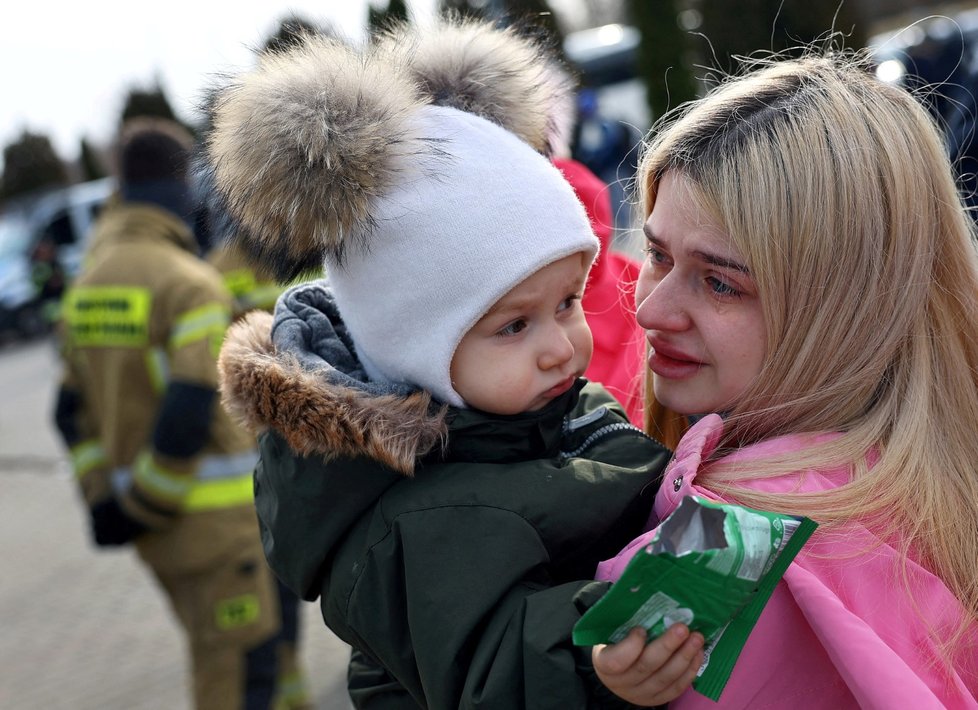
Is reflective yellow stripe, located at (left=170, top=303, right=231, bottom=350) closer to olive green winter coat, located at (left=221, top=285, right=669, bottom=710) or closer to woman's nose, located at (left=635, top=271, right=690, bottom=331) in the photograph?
olive green winter coat, located at (left=221, top=285, right=669, bottom=710)

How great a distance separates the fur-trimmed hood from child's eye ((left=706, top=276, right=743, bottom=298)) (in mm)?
521

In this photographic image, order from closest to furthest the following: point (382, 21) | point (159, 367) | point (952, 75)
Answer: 1. point (382, 21)
2. point (159, 367)
3. point (952, 75)

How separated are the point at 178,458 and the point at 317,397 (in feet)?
7.58

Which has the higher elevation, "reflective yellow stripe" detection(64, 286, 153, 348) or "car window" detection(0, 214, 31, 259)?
"reflective yellow stripe" detection(64, 286, 153, 348)

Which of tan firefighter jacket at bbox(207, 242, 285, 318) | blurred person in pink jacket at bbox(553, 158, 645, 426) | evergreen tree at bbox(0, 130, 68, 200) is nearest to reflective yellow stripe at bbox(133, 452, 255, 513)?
tan firefighter jacket at bbox(207, 242, 285, 318)

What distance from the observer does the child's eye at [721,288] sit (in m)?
1.74

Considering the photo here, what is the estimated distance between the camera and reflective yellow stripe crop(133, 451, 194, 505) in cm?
378

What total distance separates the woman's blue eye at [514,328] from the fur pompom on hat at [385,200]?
0.27 feet

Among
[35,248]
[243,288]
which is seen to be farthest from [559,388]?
[35,248]

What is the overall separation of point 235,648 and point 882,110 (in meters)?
3.13

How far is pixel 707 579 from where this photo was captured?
1.17 metres

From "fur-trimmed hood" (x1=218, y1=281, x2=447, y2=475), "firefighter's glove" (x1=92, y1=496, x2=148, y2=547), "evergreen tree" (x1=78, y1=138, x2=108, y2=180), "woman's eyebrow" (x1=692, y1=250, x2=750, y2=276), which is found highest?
"woman's eyebrow" (x1=692, y1=250, x2=750, y2=276)

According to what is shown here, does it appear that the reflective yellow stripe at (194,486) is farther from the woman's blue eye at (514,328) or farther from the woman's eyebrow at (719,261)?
the woman's eyebrow at (719,261)

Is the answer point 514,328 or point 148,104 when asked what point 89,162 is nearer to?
point 148,104
